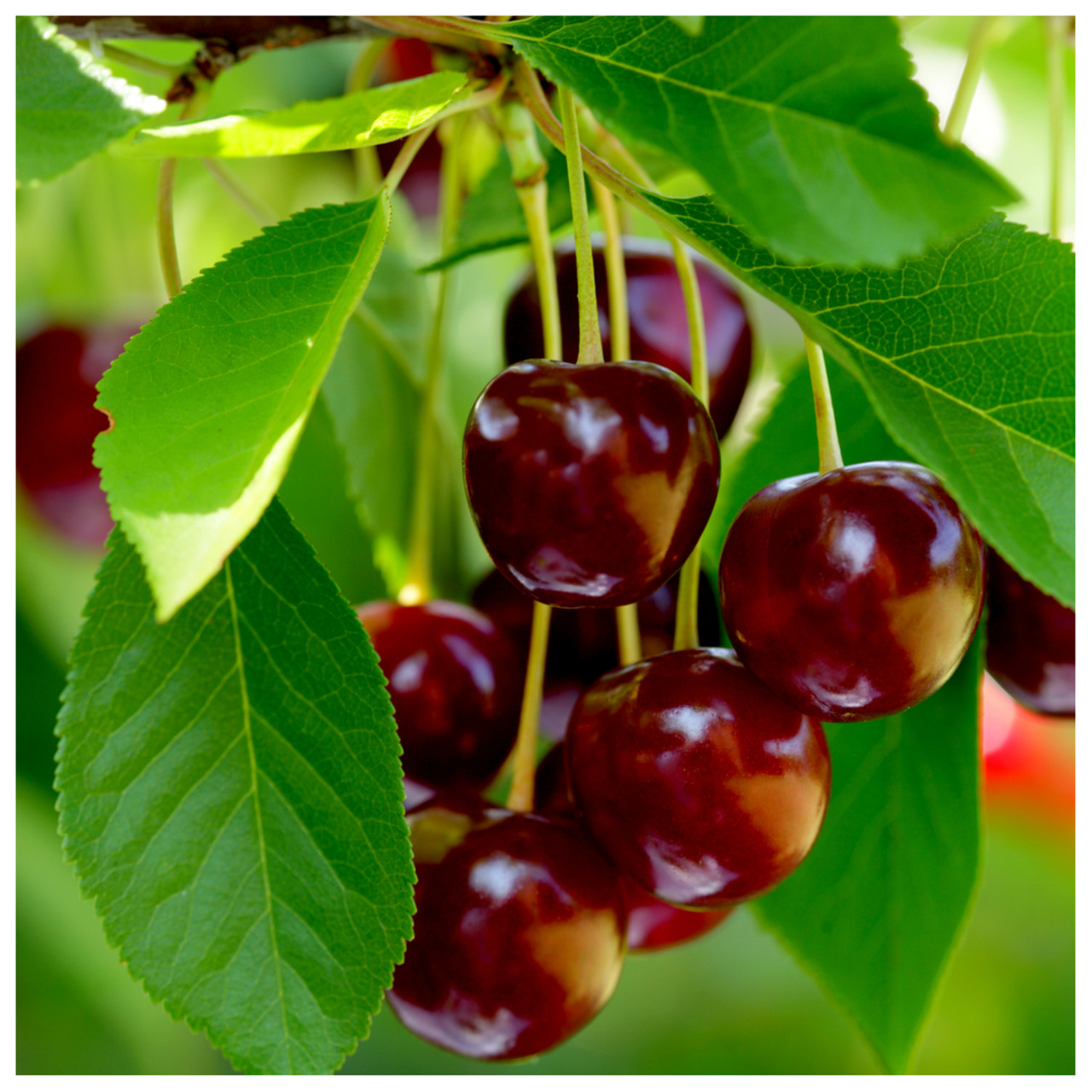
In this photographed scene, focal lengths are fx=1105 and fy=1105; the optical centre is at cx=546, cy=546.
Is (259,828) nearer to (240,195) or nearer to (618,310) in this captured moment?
→ (618,310)

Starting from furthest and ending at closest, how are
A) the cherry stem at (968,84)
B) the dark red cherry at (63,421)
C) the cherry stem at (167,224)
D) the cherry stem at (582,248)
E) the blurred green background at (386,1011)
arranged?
the blurred green background at (386,1011), the dark red cherry at (63,421), the cherry stem at (968,84), the cherry stem at (167,224), the cherry stem at (582,248)

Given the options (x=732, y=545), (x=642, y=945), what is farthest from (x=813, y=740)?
(x=642, y=945)

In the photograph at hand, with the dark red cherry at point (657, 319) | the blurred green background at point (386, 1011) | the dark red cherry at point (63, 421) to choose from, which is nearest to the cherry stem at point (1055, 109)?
the blurred green background at point (386, 1011)

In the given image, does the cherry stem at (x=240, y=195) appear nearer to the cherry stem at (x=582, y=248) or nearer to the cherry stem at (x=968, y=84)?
Answer: the cherry stem at (x=582, y=248)

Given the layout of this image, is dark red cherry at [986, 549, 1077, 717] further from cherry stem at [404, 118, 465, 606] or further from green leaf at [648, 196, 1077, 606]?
cherry stem at [404, 118, 465, 606]
